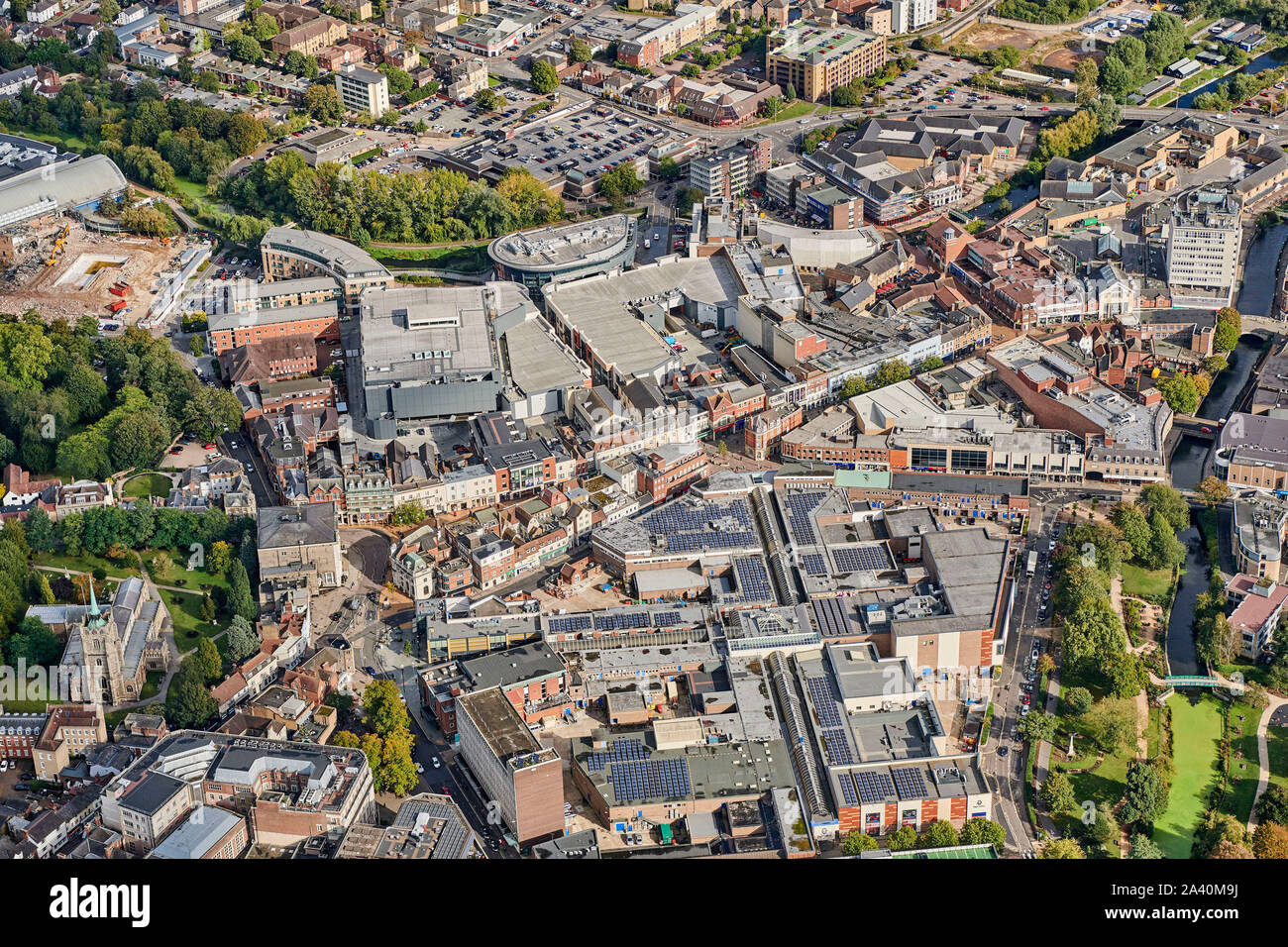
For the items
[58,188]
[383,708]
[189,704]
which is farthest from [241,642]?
[58,188]

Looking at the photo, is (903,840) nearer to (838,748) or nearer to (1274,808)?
(838,748)

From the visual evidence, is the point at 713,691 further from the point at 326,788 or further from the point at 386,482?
the point at 386,482


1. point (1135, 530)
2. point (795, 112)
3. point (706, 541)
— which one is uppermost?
point (795, 112)

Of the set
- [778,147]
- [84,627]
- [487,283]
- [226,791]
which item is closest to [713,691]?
[226,791]

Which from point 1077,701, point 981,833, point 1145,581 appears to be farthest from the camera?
point 1145,581

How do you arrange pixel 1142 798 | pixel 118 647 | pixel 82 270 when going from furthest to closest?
pixel 82 270, pixel 118 647, pixel 1142 798

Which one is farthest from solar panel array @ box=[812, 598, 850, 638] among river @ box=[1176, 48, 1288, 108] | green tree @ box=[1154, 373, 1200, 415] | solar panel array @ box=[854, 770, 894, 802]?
river @ box=[1176, 48, 1288, 108]

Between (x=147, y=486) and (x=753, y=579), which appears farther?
(x=147, y=486)
